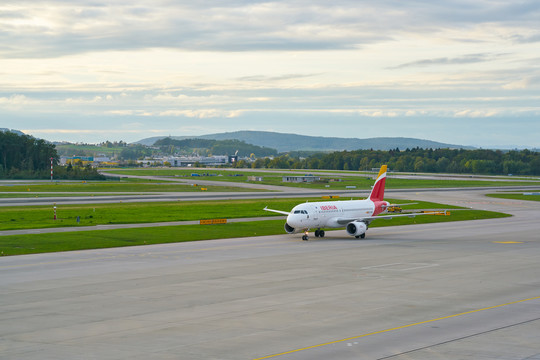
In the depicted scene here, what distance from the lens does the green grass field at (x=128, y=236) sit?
167 ft

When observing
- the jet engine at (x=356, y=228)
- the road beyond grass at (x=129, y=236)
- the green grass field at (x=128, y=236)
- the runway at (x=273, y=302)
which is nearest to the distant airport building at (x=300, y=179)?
the road beyond grass at (x=129, y=236)

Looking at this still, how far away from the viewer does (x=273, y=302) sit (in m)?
31.1

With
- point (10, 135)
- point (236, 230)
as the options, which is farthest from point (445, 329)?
point (10, 135)

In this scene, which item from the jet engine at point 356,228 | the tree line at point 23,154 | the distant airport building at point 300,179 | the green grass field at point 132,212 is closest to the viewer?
the jet engine at point 356,228

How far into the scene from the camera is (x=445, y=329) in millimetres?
25531

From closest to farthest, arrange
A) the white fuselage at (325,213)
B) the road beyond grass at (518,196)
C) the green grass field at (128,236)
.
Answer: the green grass field at (128,236) → the white fuselage at (325,213) → the road beyond grass at (518,196)

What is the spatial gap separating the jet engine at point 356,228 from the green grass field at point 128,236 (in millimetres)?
697

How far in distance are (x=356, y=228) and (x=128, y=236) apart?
21137 millimetres

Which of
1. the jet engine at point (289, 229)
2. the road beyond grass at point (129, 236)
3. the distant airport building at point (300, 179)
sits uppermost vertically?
the distant airport building at point (300, 179)

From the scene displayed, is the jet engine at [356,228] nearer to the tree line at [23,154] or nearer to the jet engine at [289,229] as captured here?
the jet engine at [289,229]

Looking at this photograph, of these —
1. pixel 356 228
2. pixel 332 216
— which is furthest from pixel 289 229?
pixel 356 228

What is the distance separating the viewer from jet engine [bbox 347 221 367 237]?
2359 inches

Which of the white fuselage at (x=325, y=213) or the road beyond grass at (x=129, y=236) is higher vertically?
the white fuselage at (x=325, y=213)

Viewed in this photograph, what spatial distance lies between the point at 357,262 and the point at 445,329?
64.3 feet
